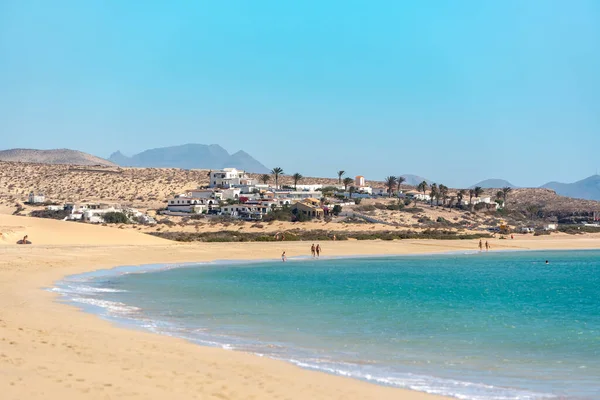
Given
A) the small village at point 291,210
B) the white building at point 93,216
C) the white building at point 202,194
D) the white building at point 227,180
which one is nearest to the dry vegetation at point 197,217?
the small village at point 291,210

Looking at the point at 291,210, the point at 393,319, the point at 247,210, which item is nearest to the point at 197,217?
the point at 247,210

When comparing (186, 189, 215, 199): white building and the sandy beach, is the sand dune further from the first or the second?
(186, 189, 215, 199): white building

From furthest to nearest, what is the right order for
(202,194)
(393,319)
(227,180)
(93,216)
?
(227,180)
(202,194)
(93,216)
(393,319)

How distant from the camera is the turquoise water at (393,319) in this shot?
1415cm

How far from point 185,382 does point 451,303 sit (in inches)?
717

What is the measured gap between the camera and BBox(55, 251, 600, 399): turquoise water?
14.1 metres

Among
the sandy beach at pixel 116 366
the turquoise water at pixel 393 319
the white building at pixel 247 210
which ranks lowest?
the turquoise water at pixel 393 319

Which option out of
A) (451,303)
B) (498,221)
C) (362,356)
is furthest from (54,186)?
(362,356)

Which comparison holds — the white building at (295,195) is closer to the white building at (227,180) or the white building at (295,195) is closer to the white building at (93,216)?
the white building at (227,180)

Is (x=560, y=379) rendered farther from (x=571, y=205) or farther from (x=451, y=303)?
(x=571, y=205)

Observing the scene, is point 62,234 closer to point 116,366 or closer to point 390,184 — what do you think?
point 116,366

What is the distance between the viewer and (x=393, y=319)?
22.4 m

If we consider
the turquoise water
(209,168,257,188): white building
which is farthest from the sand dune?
(209,168,257,188): white building

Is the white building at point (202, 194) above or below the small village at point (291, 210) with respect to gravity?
above
